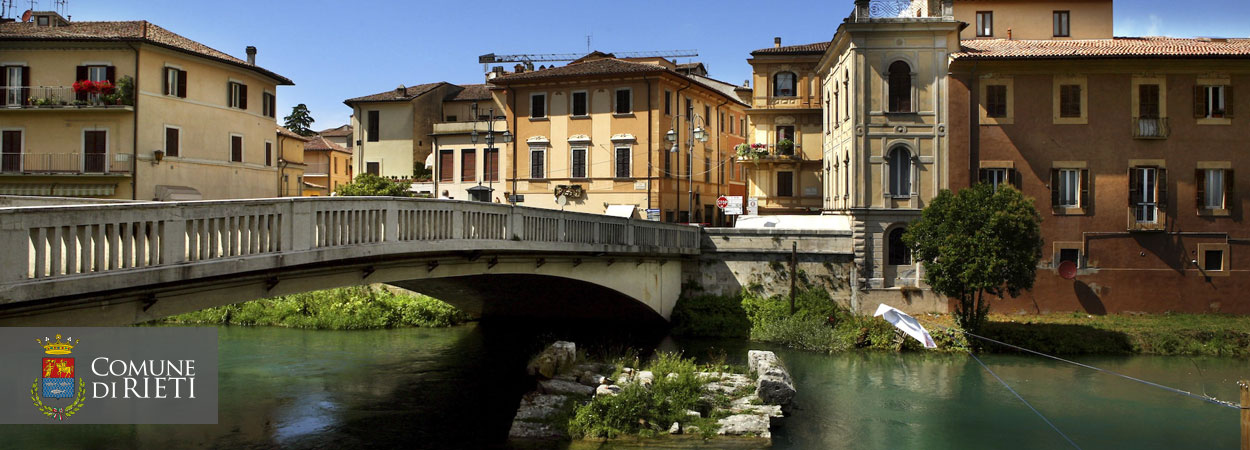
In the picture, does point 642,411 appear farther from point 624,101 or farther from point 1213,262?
point 624,101

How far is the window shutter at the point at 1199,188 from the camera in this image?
33.4 m

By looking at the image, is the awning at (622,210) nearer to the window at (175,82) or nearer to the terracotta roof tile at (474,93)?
the terracotta roof tile at (474,93)

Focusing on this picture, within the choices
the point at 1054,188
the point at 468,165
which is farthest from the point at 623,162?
the point at 1054,188

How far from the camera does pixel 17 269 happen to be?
9.72 meters

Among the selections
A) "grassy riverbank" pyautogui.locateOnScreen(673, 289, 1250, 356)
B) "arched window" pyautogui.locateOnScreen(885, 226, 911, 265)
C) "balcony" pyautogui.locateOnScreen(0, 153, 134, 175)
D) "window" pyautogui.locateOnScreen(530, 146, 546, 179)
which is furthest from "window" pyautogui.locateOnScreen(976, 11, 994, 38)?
"balcony" pyautogui.locateOnScreen(0, 153, 134, 175)

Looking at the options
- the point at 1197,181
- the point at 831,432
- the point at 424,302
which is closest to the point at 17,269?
the point at 831,432

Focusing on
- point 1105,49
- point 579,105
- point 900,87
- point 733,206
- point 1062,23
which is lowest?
point 733,206

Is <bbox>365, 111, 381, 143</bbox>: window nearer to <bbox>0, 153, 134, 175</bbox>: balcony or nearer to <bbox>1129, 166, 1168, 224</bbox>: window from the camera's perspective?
<bbox>0, 153, 134, 175</bbox>: balcony

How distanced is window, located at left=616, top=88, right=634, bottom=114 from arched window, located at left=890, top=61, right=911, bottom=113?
576 inches

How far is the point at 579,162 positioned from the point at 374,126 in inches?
631

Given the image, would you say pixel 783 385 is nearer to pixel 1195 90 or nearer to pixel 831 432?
pixel 831 432

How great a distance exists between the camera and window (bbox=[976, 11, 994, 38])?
132 ft

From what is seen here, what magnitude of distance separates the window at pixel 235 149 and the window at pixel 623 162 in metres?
16.8

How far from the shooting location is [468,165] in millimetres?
51156
